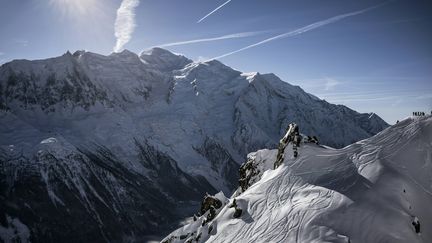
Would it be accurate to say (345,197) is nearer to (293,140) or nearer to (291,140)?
(293,140)

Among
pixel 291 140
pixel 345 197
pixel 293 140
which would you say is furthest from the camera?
pixel 291 140

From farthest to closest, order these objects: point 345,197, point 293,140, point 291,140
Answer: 1. point 291,140
2. point 293,140
3. point 345,197

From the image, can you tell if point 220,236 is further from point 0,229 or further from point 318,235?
point 0,229

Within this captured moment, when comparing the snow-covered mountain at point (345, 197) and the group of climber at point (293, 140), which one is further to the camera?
the group of climber at point (293, 140)

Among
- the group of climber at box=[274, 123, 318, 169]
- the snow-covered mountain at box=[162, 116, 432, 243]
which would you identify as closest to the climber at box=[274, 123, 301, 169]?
the group of climber at box=[274, 123, 318, 169]

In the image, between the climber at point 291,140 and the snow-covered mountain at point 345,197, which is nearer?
the snow-covered mountain at point 345,197

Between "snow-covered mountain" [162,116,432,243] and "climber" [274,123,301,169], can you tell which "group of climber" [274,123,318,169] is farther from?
"snow-covered mountain" [162,116,432,243]

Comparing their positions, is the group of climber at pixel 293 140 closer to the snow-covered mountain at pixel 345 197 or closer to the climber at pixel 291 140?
the climber at pixel 291 140

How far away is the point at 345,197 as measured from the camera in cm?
4072

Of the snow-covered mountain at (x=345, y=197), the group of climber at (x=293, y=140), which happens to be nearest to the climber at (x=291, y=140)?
the group of climber at (x=293, y=140)

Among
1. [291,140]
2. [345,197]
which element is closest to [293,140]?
[291,140]

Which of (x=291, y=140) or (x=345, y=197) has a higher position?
(x=291, y=140)

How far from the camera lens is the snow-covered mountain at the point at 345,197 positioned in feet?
118

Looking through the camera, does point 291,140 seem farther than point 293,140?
Yes
